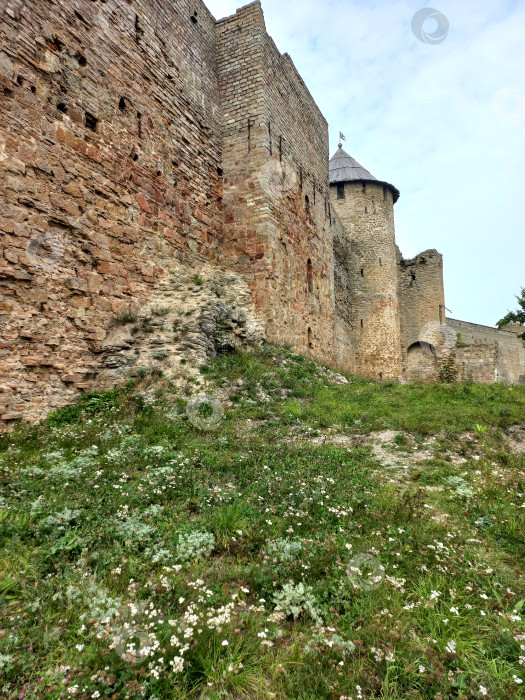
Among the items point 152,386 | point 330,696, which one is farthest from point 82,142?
point 330,696

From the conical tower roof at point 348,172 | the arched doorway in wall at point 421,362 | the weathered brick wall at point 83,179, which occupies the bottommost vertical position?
the arched doorway in wall at point 421,362

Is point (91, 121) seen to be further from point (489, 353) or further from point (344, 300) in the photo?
point (489, 353)

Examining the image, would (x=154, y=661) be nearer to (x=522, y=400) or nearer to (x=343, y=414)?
(x=343, y=414)

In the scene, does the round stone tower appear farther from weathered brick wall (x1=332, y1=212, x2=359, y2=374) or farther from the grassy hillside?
the grassy hillside

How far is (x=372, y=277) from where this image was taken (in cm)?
2073

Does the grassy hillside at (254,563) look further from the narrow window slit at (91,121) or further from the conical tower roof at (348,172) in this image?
the conical tower roof at (348,172)

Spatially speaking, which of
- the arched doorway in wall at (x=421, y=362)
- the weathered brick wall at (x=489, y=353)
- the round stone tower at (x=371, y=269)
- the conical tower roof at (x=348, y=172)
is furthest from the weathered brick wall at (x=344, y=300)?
the weathered brick wall at (x=489, y=353)

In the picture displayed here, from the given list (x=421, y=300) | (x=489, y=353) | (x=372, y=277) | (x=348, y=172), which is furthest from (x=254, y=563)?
(x=348, y=172)

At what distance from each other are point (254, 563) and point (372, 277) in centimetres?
1942

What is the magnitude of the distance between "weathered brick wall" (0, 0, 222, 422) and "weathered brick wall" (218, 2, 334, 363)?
48.4 inches

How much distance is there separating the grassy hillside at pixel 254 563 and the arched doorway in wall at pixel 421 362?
1656 cm

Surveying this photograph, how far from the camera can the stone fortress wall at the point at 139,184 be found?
5562 millimetres

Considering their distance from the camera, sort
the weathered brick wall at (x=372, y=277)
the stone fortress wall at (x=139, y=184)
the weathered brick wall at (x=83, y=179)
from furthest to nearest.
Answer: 1. the weathered brick wall at (x=372, y=277)
2. the stone fortress wall at (x=139, y=184)
3. the weathered brick wall at (x=83, y=179)

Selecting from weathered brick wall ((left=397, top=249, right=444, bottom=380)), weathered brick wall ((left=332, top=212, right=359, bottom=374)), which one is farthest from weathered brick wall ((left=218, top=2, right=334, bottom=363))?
weathered brick wall ((left=397, top=249, right=444, bottom=380))
